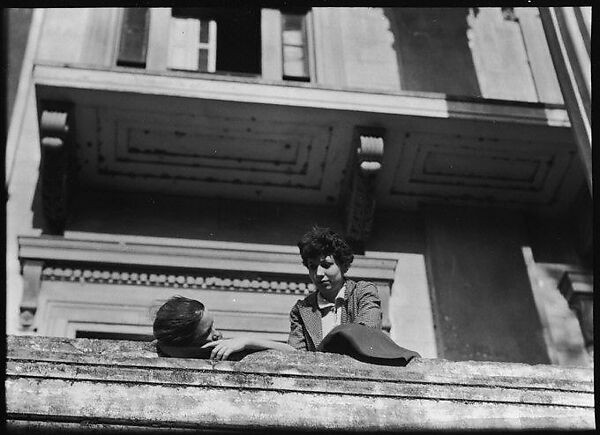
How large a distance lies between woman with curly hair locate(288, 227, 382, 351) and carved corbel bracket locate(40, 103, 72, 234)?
12.3ft

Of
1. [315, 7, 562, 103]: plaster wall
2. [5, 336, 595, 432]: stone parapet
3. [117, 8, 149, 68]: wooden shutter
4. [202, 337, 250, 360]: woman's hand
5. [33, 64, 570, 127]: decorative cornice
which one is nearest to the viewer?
[5, 336, 595, 432]: stone parapet

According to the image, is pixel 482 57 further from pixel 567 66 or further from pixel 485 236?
pixel 567 66

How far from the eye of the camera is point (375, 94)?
27.0 feet

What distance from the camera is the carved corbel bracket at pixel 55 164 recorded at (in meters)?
7.80

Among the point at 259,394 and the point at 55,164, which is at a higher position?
the point at 55,164

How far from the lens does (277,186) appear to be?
344 inches

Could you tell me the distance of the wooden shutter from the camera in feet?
28.6

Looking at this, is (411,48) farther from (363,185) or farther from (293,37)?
(363,185)

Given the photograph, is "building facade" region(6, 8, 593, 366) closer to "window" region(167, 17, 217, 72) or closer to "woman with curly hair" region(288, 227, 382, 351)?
"window" region(167, 17, 217, 72)

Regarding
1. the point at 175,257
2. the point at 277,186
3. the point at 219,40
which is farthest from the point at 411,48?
the point at 175,257

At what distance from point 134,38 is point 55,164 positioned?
1836 mm

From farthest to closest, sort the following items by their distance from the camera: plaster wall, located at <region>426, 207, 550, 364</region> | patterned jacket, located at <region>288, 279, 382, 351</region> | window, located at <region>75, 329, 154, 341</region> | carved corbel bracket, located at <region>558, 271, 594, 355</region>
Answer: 1. carved corbel bracket, located at <region>558, 271, 594, 355</region>
2. plaster wall, located at <region>426, 207, 550, 364</region>
3. window, located at <region>75, 329, 154, 341</region>
4. patterned jacket, located at <region>288, 279, 382, 351</region>

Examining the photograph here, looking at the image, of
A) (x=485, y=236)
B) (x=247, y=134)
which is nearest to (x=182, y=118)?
(x=247, y=134)

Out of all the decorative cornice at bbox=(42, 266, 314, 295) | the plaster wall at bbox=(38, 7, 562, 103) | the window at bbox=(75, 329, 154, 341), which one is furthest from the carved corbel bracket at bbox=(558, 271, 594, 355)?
the window at bbox=(75, 329, 154, 341)
